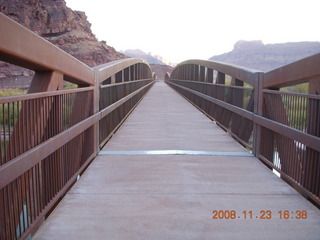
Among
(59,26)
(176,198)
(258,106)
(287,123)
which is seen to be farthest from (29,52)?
(59,26)

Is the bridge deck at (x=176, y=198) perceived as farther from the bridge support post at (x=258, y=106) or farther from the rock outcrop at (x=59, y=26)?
the rock outcrop at (x=59, y=26)

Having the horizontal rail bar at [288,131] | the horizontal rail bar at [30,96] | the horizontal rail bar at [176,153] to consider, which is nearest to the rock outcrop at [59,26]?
the horizontal rail bar at [176,153]

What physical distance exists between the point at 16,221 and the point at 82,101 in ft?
7.36

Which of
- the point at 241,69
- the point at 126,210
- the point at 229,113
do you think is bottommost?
the point at 126,210

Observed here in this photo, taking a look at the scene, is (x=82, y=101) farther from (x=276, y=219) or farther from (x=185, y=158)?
(x=276, y=219)

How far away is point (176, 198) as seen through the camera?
3.94 metres

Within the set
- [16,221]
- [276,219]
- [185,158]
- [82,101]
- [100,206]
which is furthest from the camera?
[185,158]

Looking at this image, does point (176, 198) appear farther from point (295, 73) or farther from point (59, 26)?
point (59, 26)

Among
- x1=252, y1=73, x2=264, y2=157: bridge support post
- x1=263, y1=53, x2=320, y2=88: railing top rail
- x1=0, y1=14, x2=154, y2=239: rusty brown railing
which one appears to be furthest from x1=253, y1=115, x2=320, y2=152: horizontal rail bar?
x1=0, y1=14, x2=154, y2=239: rusty brown railing

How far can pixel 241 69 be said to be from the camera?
22.0ft

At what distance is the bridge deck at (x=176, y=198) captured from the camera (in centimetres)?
315

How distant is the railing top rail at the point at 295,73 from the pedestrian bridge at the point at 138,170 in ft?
0.04

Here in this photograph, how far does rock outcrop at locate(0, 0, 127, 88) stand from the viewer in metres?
86.6

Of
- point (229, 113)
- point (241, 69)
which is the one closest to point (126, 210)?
point (241, 69)
